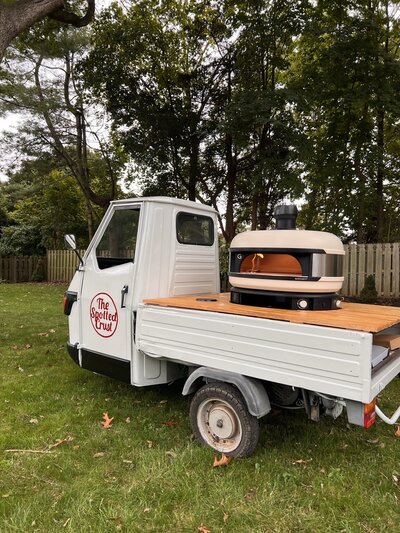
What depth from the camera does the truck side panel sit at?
7.43 ft

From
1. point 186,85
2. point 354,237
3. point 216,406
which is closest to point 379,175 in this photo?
point 354,237

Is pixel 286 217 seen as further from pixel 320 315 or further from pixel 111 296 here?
pixel 111 296

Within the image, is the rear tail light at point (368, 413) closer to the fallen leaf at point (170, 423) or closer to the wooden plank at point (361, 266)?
the fallen leaf at point (170, 423)

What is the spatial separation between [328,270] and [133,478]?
6.91ft

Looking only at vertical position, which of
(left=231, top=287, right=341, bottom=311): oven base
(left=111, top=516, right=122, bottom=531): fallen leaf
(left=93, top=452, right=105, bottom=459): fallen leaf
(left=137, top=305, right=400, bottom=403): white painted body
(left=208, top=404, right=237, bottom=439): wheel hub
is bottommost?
(left=111, top=516, right=122, bottom=531): fallen leaf

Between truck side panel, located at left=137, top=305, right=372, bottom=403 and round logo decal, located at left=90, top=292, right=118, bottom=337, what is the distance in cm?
47

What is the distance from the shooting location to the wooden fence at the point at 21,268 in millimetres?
17469

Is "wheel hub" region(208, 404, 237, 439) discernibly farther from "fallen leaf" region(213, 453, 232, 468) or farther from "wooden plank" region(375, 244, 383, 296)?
"wooden plank" region(375, 244, 383, 296)

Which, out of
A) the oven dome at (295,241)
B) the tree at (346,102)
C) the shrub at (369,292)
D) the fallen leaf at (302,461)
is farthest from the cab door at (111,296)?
the shrub at (369,292)

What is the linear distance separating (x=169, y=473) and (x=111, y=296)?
1.68 meters

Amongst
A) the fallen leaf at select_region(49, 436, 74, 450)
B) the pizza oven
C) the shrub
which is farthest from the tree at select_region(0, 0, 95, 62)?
the shrub

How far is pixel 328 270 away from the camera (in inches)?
116

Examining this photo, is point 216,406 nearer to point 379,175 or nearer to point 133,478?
point 133,478

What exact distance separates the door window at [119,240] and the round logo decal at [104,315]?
356mm
